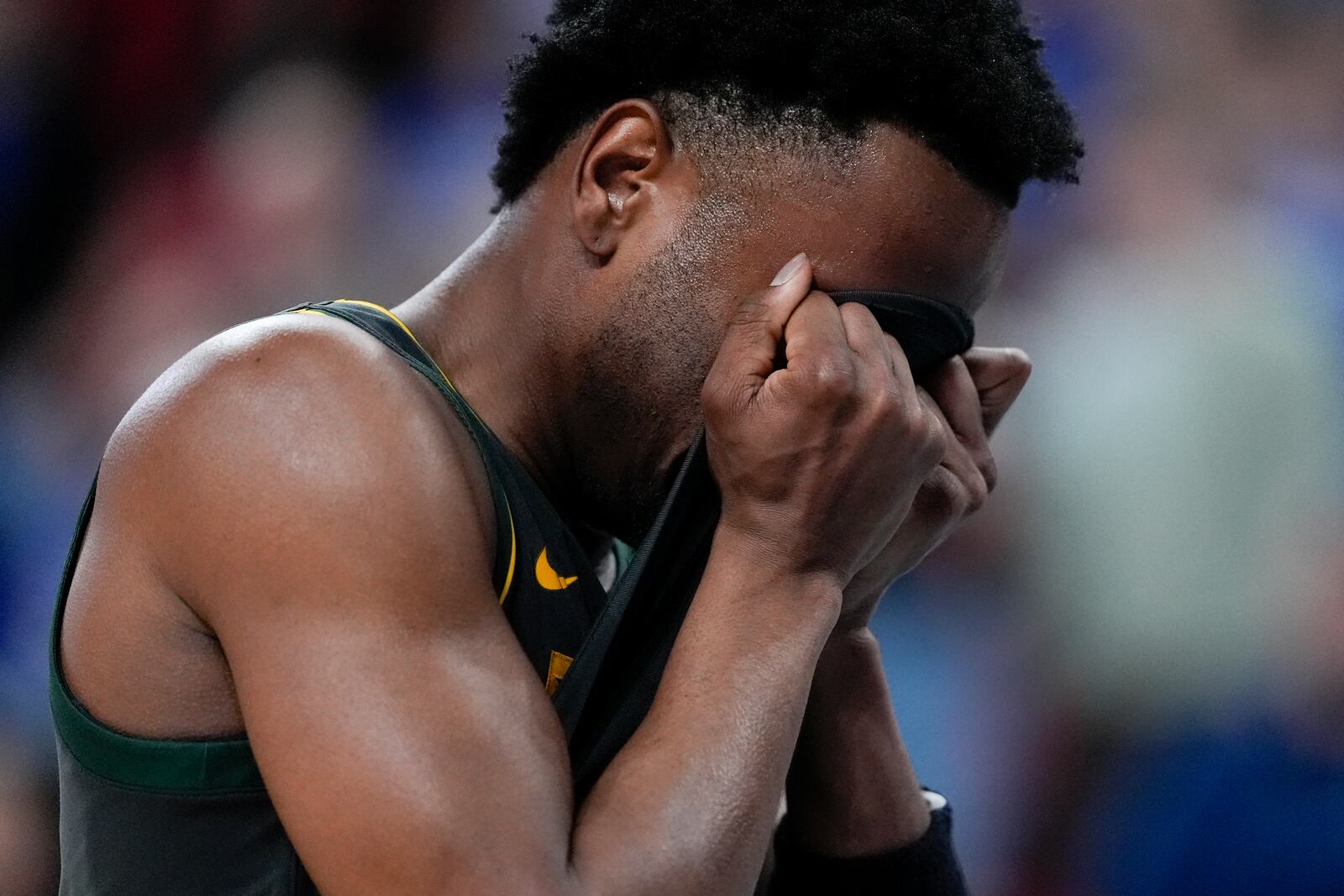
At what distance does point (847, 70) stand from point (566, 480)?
0.55m

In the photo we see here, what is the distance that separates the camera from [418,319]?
5.10ft

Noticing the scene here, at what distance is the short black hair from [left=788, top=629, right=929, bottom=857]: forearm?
0.64 m

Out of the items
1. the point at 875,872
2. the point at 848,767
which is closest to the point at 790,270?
the point at 848,767

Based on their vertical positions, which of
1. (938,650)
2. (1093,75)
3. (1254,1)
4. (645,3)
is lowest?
(938,650)

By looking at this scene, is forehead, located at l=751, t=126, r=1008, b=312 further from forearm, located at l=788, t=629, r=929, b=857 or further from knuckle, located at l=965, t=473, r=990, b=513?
forearm, located at l=788, t=629, r=929, b=857

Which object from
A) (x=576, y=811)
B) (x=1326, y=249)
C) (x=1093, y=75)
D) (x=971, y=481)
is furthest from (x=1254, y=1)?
(x=576, y=811)

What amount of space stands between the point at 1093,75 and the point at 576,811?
8.95 feet

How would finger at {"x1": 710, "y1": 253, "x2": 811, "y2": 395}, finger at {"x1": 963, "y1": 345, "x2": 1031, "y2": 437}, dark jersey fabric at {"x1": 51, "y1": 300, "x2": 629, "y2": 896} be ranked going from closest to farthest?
dark jersey fabric at {"x1": 51, "y1": 300, "x2": 629, "y2": 896} → finger at {"x1": 710, "y1": 253, "x2": 811, "y2": 395} → finger at {"x1": 963, "y1": 345, "x2": 1031, "y2": 437}

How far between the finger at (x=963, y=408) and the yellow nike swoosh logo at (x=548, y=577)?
20.5 inches

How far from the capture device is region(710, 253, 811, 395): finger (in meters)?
1.38

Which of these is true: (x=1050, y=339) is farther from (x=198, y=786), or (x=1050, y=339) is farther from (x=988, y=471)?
(x=198, y=786)

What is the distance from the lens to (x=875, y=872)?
177 cm

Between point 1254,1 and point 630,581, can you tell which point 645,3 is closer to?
point 630,581

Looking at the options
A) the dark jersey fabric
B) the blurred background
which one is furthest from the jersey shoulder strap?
the blurred background
